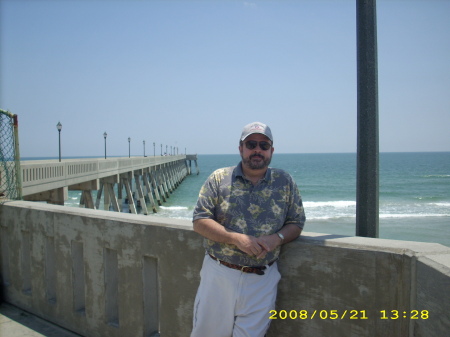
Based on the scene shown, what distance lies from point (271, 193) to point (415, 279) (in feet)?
2.85

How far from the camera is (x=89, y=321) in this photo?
314 centimetres

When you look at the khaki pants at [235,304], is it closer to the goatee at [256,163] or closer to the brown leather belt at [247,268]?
the brown leather belt at [247,268]

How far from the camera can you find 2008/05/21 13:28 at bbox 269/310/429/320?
69.3 inches

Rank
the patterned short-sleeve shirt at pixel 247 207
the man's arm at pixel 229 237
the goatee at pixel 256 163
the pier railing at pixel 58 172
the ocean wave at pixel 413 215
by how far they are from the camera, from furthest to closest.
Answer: the ocean wave at pixel 413 215
the pier railing at pixel 58 172
the goatee at pixel 256 163
the patterned short-sleeve shirt at pixel 247 207
the man's arm at pixel 229 237

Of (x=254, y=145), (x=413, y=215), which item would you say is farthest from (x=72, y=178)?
(x=413, y=215)

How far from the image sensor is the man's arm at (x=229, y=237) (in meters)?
2.09

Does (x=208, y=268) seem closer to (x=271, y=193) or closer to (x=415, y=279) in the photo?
(x=271, y=193)

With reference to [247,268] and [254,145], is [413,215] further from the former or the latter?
[247,268]

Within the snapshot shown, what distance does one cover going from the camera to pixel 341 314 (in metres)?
2.07

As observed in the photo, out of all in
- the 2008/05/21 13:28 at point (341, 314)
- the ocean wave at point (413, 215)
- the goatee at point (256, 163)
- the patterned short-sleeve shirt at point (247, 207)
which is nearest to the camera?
the 2008/05/21 13:28 at point (341, 314)

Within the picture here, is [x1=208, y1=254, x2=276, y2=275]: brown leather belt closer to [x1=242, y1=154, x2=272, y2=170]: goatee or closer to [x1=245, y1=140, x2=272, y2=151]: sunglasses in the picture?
[x1=242, y1=154, x2=272, y2=170]: goatee

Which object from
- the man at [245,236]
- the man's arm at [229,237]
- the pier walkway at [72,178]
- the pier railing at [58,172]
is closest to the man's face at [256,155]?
the man at [245,236]

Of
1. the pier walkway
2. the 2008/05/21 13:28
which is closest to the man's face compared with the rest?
the 2008/05/21 13:28

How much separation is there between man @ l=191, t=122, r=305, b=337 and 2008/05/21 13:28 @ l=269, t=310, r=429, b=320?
0.49ft
